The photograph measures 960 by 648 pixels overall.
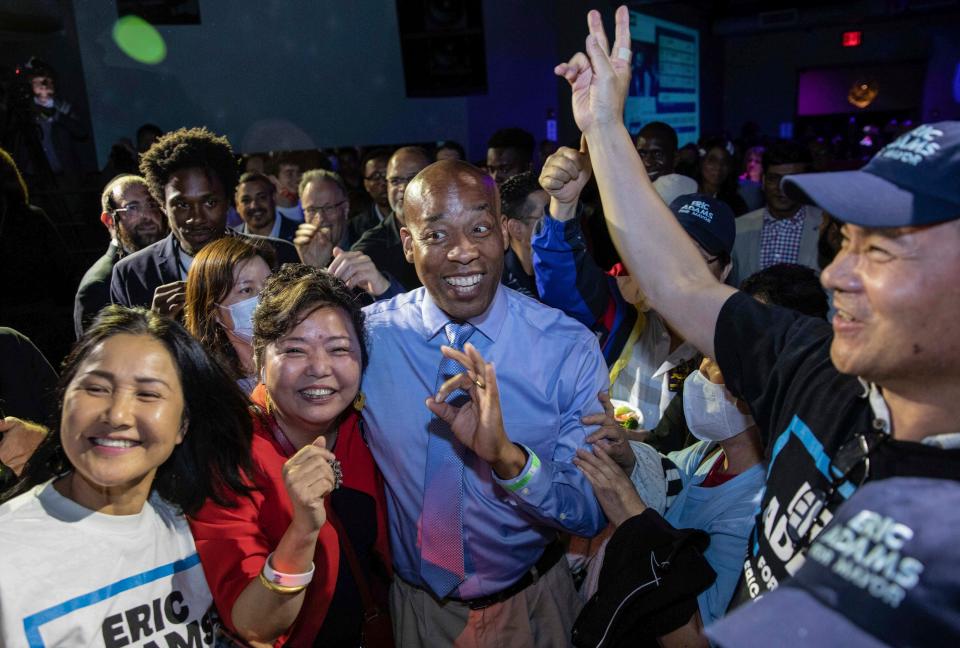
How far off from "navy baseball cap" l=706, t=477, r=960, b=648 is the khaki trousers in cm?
122

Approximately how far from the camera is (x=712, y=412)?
173 cm

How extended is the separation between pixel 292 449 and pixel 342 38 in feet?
23.1

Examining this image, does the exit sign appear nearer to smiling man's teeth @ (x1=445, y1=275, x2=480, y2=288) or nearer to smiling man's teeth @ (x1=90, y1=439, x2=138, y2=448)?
smiling man's teeth @ (x1=445, y1=275, x2=480, y2=288)

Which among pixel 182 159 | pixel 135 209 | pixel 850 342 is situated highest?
pixel 182 159

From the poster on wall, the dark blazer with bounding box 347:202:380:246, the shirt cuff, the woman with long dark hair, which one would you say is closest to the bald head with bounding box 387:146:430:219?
the dark blazer with bounding box 347:202:380:246

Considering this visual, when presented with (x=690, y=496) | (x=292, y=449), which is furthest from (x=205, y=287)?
(x=690, y=496)

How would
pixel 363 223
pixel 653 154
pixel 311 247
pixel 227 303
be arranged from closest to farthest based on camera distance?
pixel 227 303
pixel 311 247
pixel 653 154
pixel 363 223

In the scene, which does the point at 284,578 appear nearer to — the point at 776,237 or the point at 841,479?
the point at 841,479

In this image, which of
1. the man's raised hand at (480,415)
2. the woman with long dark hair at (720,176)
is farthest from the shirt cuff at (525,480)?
the woman with long dark hair at (720,176)

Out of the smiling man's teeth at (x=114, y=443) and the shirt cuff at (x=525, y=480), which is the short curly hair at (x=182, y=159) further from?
the shirt cuff at (x=525, y=480)

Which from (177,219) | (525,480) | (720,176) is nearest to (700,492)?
(525,480)

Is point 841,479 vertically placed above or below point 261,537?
above

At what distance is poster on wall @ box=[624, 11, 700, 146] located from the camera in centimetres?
1078

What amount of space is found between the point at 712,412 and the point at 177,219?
233 centimetres
